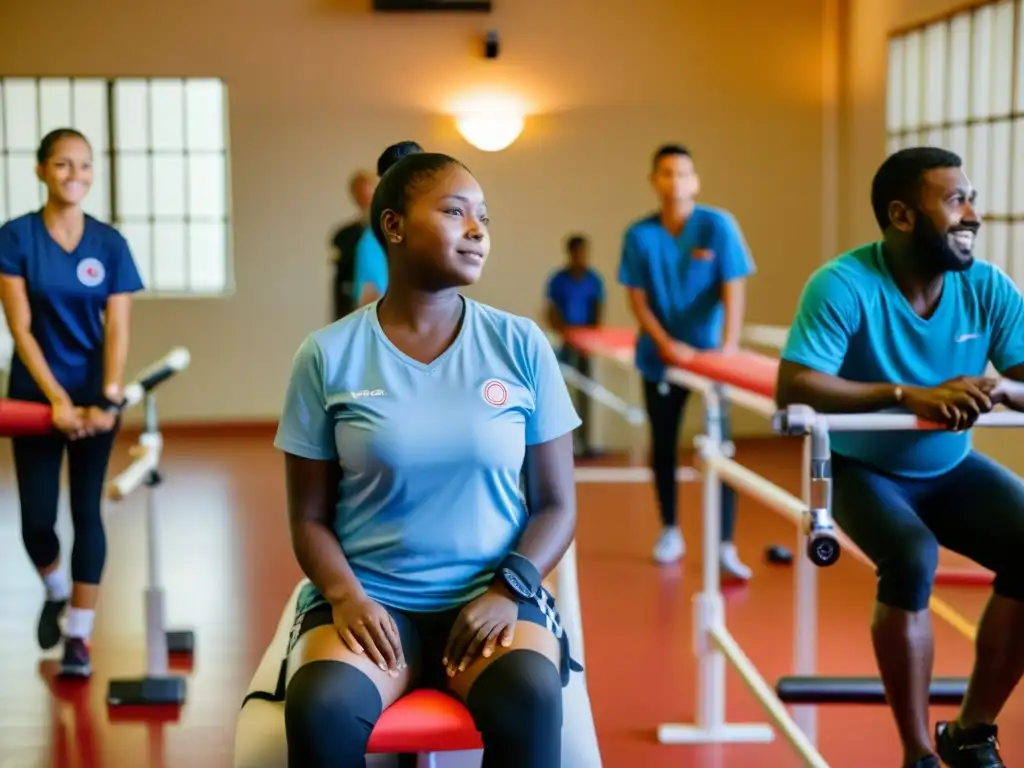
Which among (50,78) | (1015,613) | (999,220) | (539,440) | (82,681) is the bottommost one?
(82,681)

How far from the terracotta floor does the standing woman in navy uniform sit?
44 cm

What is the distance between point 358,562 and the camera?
2.02m

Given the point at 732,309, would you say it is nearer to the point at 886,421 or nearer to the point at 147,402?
the point at 147,402

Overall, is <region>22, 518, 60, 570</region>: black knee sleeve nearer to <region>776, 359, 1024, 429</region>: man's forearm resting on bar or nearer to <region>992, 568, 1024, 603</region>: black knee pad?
<region>776, 359, 1024, 429</region>: man's forearm resting on bar

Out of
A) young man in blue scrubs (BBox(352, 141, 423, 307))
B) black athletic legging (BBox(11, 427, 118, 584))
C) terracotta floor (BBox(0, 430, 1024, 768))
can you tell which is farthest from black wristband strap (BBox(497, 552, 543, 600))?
→ young man in blue scrubs (BBox(352, 141, 423, 307))

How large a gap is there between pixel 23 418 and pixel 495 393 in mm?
1416

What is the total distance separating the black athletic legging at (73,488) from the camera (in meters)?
3.58

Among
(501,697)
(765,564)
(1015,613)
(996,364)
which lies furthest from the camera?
Result: (765,564)

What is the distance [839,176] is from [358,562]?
7.07 meters

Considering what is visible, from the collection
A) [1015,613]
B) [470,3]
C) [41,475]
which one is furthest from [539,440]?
[470,3]

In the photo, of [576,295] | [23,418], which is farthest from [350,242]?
[23,418]

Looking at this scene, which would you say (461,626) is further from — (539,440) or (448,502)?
(539,440)

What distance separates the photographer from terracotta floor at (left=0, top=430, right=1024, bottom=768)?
129 inches

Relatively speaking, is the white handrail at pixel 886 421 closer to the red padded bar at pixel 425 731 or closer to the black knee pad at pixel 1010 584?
the black knee pad at pixel 1010 584
